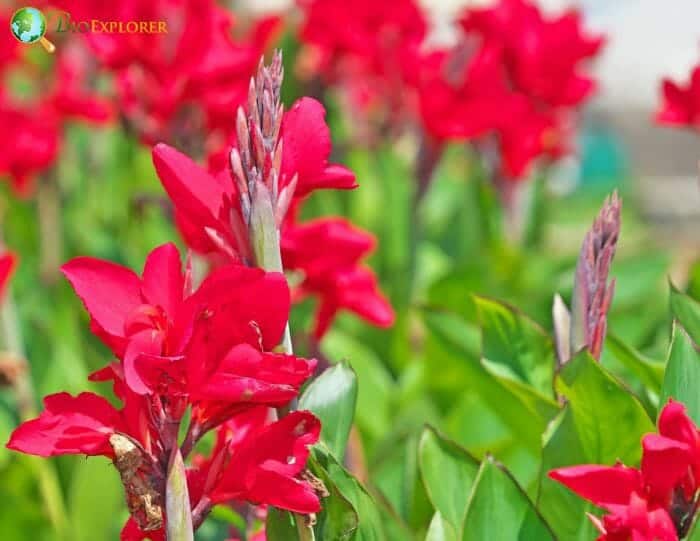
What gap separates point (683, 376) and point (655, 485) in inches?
6.6

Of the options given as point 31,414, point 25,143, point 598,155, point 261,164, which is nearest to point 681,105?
point 261,164

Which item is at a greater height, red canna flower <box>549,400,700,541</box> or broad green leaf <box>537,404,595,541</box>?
red canna flower <box>549,400,700,541</box>

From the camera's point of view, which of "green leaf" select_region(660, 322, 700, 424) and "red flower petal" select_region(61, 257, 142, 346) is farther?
"green leaf" select_region(660, 322, 700, 424)

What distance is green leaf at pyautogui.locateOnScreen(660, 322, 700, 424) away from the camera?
0.78m

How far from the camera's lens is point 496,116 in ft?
6.45

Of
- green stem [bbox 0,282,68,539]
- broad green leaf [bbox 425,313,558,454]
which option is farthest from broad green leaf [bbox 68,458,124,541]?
broad green leaf [bbox 425,313,558,454]

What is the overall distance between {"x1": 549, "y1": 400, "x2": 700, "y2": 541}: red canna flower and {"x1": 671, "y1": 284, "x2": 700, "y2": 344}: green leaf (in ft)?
0.93

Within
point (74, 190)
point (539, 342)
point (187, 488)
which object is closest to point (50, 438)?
point (187, 488)

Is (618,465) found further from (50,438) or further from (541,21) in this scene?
(541,21)

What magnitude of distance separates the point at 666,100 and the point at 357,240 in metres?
0.40

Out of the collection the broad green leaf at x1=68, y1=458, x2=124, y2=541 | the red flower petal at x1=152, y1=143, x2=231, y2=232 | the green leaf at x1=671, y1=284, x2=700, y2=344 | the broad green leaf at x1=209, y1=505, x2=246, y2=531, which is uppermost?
the red flower petal at x1=152, y1=143, x2=231, y2=232

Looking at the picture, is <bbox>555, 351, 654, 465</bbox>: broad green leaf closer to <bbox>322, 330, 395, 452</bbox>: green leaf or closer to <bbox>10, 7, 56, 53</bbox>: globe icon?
<bbox>10, 7, 56, 53</bbox>: globe icon

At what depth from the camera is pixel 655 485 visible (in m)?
0.63

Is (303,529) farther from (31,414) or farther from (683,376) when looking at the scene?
(31,414)
